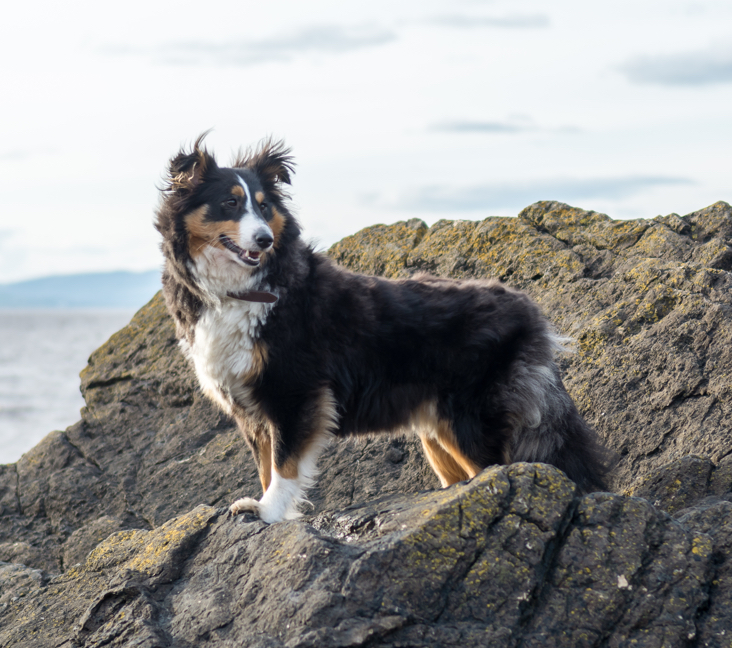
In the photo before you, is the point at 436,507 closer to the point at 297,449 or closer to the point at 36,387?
the point at 297,449

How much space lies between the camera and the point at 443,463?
5047 mm

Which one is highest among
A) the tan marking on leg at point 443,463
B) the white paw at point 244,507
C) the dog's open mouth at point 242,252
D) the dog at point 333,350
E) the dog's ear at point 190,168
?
the dog's ear at point 190,168

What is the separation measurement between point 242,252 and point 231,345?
0.59m

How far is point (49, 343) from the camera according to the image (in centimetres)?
6438

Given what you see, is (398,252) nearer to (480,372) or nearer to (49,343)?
(480,372)

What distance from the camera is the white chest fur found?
14.9ft

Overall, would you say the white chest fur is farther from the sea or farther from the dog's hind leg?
the sea

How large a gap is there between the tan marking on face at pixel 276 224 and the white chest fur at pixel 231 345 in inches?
20.0

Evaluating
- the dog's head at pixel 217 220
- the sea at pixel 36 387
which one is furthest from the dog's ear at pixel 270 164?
the sea at pixel 36 387

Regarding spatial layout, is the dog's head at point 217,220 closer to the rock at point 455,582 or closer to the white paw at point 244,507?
the white paw at point 244,507

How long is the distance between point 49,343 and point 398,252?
210 feet

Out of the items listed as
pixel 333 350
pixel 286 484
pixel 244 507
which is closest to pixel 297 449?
pixel 286 484

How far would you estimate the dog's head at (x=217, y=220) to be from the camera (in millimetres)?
4621

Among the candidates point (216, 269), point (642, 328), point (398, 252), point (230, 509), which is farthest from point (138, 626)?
point (398, 252)
